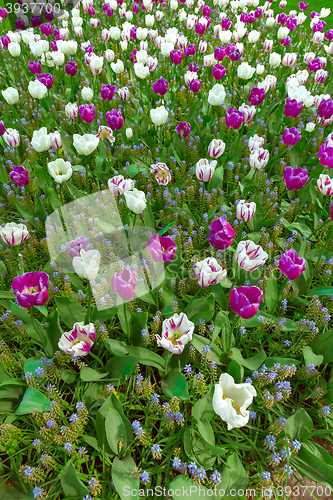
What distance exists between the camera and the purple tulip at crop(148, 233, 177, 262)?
6.45 ft

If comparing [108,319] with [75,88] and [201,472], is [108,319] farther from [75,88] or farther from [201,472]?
[75,88]

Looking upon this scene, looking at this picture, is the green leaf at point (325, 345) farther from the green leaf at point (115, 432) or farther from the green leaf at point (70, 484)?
the green leaf at point (70, 484)

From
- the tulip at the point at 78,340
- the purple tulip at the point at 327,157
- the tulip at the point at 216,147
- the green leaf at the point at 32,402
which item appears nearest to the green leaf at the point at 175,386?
the tulip at the point at 78,340

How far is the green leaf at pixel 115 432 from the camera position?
69.2 inches

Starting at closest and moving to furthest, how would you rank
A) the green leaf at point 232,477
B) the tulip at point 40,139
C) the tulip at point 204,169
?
the green leaf at point 232,477
the tulip at point 204,169
the tulip at point 40,139

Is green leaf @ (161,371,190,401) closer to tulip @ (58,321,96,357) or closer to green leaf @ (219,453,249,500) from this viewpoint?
green leaf @ (219,453,249,500)

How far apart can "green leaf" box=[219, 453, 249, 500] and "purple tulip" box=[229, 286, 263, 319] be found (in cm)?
77

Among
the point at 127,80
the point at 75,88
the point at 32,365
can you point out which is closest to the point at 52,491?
the point at 32,365

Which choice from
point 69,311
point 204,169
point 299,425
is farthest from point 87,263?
point 299,425

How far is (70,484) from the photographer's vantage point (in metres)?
1.62

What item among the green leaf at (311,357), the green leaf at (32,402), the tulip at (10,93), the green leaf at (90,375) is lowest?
the green leaf at (311,357)

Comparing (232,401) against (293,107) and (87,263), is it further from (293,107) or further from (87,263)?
(293,107)

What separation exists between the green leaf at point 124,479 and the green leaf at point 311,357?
1.19 metres

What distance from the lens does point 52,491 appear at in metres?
1.73
